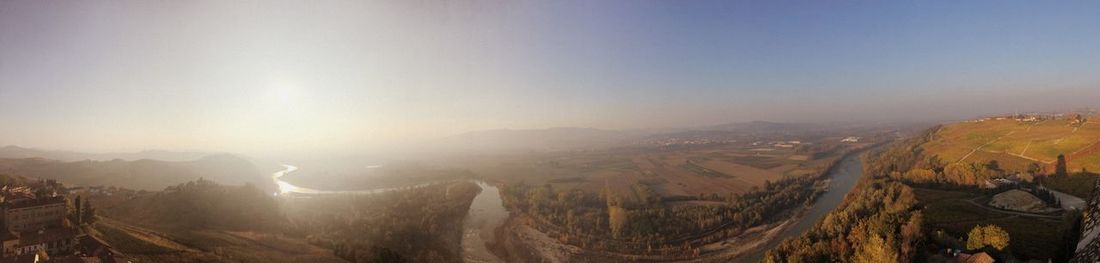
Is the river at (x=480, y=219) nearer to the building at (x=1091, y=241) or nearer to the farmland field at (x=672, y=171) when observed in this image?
the farmland field at (x=672, y=171)

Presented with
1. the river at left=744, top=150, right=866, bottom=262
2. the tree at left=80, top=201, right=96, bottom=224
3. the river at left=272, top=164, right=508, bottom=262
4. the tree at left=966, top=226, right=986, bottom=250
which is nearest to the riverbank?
the river at left=744, top=150, right=866, bottom=262

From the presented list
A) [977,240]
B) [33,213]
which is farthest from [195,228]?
[977,240]

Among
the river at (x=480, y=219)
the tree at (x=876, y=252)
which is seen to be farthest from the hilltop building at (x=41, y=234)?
the tree at (x=876, y=252)

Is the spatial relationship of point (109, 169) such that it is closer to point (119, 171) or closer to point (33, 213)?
point (119, 171)

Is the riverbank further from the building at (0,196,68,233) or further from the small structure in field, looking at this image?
the building at (0,196,68,233)

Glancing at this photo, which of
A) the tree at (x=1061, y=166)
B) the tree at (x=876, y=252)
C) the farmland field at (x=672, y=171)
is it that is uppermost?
the tree at (x=1061, y=166)

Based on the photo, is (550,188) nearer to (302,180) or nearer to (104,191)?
(104,191)

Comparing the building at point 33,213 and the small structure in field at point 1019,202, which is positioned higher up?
the building at point 33,213

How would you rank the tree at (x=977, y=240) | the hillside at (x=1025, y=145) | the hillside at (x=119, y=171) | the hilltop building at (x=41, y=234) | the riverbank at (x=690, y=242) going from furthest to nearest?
1. the hillside at (x=1025, y=145)
2. the riverbank at (x=690, y=242)
3. the hillside at (x=119, y=171)
4. the tree at (x=977, y=240)
5. the hilltop building at (x=41, y=234)
